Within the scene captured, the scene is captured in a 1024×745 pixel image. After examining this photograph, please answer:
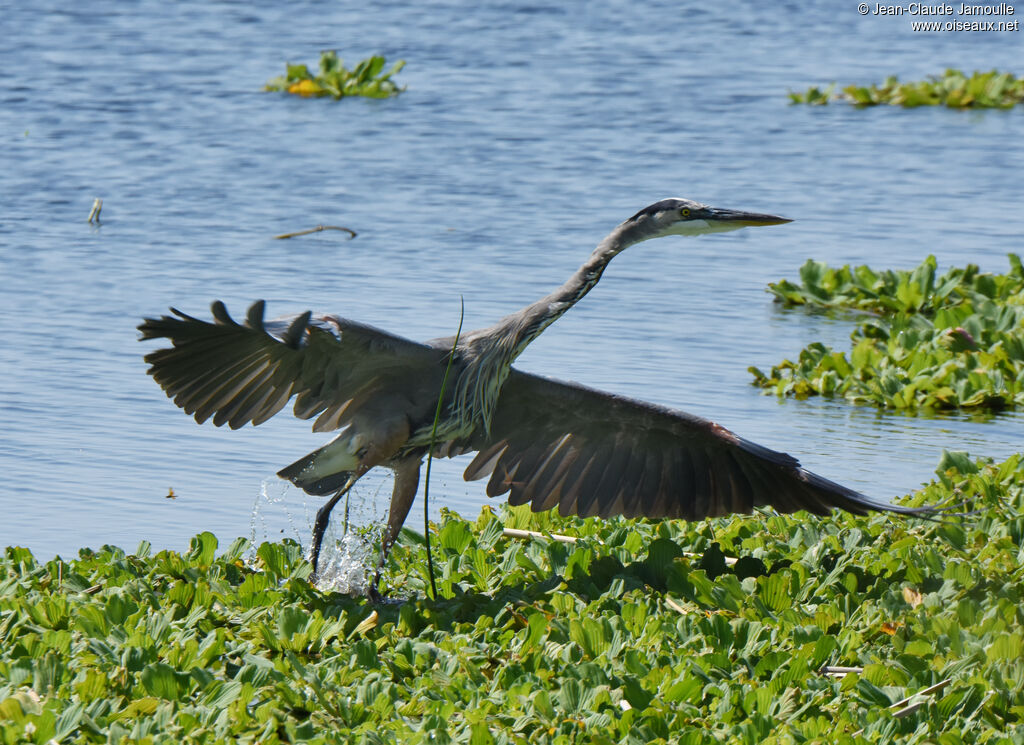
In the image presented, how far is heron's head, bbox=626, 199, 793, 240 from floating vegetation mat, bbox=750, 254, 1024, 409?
3.14 meters

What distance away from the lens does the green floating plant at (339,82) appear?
18953 millimetres

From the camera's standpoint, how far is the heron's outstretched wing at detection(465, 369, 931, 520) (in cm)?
621

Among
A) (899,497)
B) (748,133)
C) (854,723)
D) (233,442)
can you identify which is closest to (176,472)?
(233,442)

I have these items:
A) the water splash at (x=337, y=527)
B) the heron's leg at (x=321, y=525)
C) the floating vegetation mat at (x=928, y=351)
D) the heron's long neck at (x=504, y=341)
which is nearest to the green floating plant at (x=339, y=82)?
the floating vegetation mat at (x=928, y=351)

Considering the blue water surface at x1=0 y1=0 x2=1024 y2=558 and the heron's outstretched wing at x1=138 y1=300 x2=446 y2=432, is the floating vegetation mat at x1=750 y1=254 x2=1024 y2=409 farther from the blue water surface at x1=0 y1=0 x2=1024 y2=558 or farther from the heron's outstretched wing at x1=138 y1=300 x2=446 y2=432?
the heron's outstretched wing at x1=138 y1=300 x2=446 y2=432

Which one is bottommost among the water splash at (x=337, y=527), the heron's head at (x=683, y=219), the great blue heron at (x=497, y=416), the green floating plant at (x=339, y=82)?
the water splash at (x=337, y=527)

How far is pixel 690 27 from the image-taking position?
25281mm

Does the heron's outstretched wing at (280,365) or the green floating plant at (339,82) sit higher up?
the green floating plant at (339,82)

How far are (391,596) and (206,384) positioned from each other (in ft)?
3.79

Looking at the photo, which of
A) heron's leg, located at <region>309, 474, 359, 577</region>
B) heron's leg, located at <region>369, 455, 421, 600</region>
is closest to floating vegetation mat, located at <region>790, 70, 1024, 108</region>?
heron's leg, located at <region>369, 455, 421, 600</region>

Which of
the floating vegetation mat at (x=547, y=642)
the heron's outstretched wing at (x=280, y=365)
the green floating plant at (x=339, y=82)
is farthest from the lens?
the green floating plant at (x=339, y=82)

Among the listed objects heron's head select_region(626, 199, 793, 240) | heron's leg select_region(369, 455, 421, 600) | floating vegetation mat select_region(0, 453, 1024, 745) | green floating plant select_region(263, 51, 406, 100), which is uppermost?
green floating plant select_region(263, 51, 406, 100)

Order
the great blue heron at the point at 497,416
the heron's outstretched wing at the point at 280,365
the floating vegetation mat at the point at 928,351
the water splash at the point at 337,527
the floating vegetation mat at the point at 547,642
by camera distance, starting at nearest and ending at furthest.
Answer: the floating vegetation mat at the point at 547,642, the heron's outstretched wing at the point at 280,365, the great blue heron at the point at 497,416, the water splash at the point at 337,527, the floating vegetation mat at the point at 928,351

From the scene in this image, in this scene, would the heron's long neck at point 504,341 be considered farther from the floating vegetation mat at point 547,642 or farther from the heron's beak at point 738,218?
the floating vegetation mat at point 547,642
